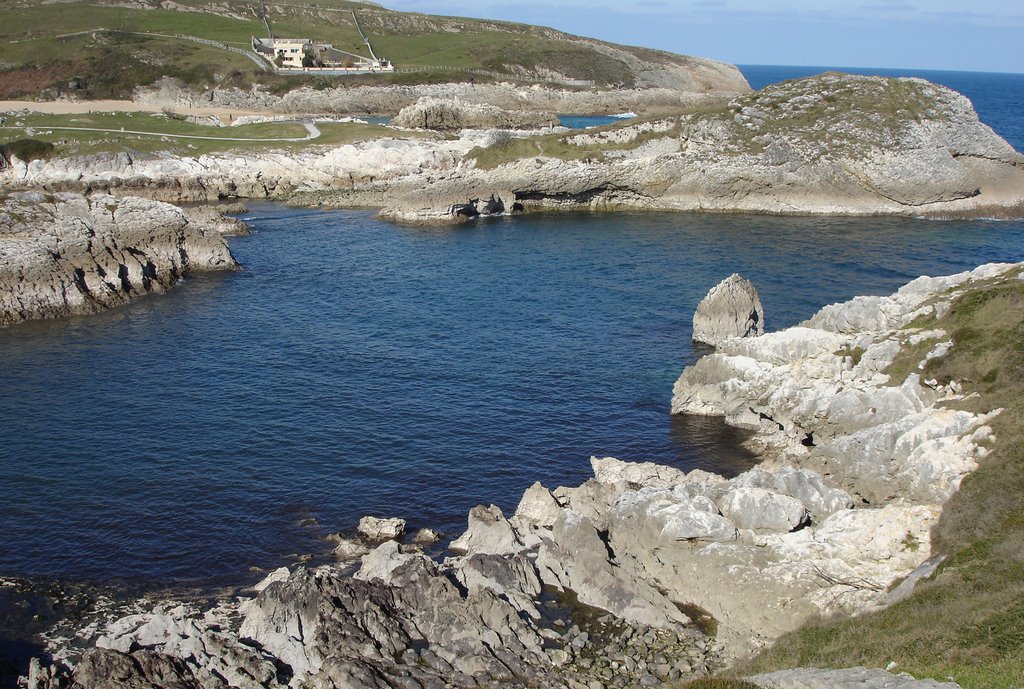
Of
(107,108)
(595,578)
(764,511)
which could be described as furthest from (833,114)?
(107,108)

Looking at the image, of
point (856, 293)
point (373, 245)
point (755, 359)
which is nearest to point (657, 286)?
point (856, 293)

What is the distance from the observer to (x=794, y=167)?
98.4m

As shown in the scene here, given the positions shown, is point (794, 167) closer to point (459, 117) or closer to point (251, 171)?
point (251, 171)

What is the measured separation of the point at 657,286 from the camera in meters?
70.9

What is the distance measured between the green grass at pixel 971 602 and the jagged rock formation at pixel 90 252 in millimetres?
57426

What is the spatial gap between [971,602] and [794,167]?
81.5 m

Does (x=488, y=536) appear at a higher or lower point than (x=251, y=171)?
lower

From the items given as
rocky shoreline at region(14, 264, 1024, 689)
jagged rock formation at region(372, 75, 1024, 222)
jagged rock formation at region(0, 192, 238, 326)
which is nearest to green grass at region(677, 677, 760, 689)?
rocky shoreline at region(14, 264, 1024, 689)

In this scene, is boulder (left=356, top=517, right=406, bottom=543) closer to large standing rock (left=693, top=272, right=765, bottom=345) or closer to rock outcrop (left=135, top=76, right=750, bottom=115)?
large standing rock (left=693, top=272, right=765, bottom=345)

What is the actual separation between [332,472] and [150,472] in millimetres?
8324

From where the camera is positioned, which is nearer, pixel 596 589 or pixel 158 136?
pixel 596 589

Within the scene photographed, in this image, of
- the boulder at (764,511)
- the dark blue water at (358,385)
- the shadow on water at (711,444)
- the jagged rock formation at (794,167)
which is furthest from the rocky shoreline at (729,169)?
the boulder at (764,511)

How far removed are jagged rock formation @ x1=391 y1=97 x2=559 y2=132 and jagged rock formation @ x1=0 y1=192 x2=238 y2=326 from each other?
65.4 metres

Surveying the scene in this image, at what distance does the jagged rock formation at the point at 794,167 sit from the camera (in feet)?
320
